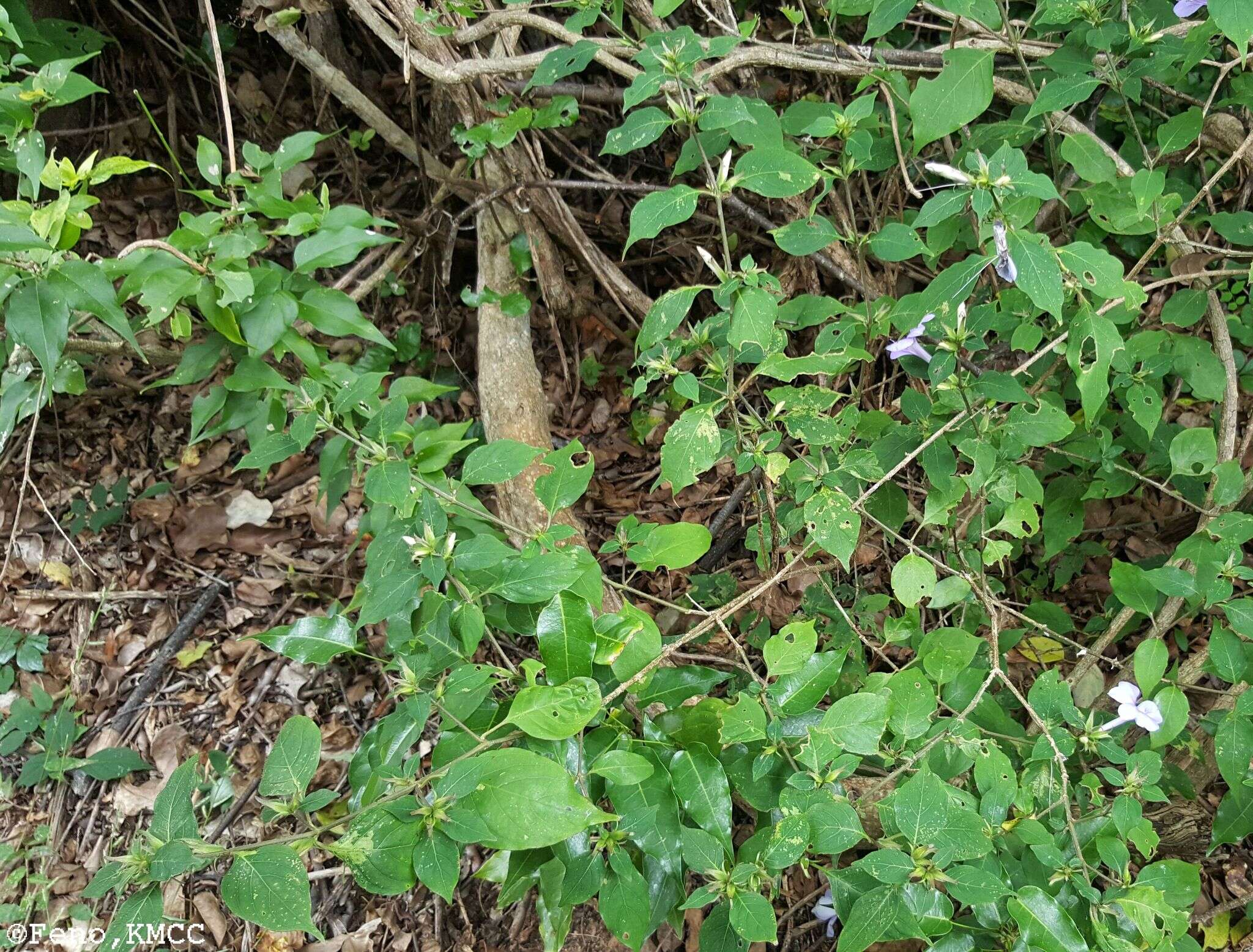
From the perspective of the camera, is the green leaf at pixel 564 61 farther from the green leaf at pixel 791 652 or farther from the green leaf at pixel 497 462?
the green leaf at pixel 791 652

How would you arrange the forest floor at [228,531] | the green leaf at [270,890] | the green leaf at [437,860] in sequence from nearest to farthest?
the green leaf at [270,890] → the green leaf at [437,860] → the forest floor at [228,531]

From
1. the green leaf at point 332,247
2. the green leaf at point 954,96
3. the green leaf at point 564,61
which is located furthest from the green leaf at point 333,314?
the green leaf at point 954,96

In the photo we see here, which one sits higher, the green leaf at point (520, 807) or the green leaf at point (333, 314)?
the green leaf at point (333, 314)

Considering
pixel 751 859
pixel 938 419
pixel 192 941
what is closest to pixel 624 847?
pixel 751 859

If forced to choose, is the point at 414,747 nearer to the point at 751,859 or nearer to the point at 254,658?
the point at 254,658

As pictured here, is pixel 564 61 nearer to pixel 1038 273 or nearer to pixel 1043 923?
pixel 1038 273

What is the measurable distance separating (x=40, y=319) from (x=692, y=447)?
1.47 metres

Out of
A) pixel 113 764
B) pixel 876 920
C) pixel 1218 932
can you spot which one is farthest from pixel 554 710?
pixel 113 764

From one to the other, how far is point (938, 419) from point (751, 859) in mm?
1066

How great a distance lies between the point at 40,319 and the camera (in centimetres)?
181

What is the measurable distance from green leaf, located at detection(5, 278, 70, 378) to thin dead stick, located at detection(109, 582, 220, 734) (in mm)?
1832

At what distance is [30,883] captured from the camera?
299 cm

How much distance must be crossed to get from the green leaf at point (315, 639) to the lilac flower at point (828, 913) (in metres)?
1.40

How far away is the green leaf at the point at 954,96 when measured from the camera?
181 cm
